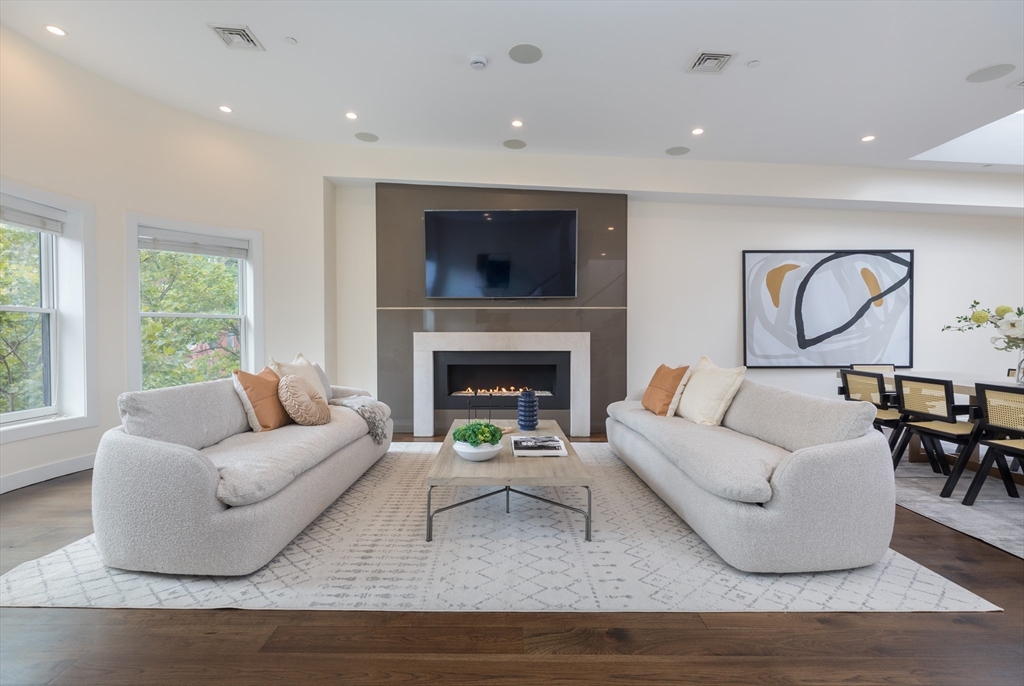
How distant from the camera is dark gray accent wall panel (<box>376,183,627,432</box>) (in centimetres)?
485

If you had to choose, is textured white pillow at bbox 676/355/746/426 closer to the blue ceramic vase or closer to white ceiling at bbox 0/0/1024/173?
the blue ceramic vase

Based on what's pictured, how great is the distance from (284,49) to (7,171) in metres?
2.02

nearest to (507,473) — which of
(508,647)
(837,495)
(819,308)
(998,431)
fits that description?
(508,647)

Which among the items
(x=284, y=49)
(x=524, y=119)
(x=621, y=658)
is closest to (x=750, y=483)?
(x=621, y=658)

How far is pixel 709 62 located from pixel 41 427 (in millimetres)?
5409

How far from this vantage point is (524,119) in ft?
13.1

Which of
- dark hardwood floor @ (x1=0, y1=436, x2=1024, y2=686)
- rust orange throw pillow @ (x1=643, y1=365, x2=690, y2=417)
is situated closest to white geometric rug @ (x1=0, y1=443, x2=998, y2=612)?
dark hardwood floor @ (x1=0, y1=436, x2=1024, y2=686)

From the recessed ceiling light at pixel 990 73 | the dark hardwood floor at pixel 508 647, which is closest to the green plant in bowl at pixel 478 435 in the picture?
the dark hardwood floor at pixel 508 647

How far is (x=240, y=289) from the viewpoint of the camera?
4512mm

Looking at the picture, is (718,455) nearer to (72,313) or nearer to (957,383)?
(957,383)

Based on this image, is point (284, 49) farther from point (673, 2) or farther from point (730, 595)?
point (730, 595)

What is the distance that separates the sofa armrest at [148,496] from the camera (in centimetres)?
184

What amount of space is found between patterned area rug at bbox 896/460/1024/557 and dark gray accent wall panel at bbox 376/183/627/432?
252 cm

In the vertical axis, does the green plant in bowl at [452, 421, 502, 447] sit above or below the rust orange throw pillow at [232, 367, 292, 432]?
below
